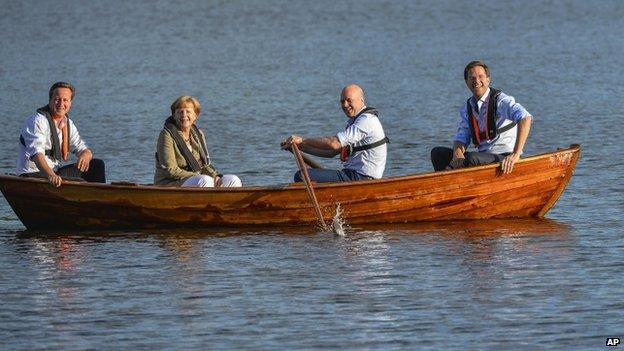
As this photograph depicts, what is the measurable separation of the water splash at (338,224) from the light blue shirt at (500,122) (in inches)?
54.3

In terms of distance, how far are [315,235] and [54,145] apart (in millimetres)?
2700

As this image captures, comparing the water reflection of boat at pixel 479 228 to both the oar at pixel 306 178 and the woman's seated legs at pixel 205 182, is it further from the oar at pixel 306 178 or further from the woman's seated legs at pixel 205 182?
the woman's seated legs at pixel 205 182

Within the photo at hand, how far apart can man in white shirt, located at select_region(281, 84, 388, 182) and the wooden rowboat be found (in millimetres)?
311

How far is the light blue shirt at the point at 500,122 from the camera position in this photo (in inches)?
661

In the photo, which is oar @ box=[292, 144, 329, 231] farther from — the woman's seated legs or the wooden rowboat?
the woman's seated legs

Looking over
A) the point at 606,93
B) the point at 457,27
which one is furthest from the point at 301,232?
the point at 457,27

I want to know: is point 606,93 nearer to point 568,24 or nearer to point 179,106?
point 179,106

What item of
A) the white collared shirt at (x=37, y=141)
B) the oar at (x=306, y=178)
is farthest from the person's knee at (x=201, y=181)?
the white collared shirt at (x=37, y=141)

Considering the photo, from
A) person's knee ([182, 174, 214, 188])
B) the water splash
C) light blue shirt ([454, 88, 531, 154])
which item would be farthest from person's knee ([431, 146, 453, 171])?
person's knee ([182, 174, 214, 188])

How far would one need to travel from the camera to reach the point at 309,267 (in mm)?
15242

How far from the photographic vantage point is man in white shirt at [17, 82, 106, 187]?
16.9 m

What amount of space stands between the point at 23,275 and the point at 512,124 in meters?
4.93

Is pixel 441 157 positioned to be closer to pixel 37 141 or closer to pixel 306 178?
pixel 306 178

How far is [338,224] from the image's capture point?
16734 mm
